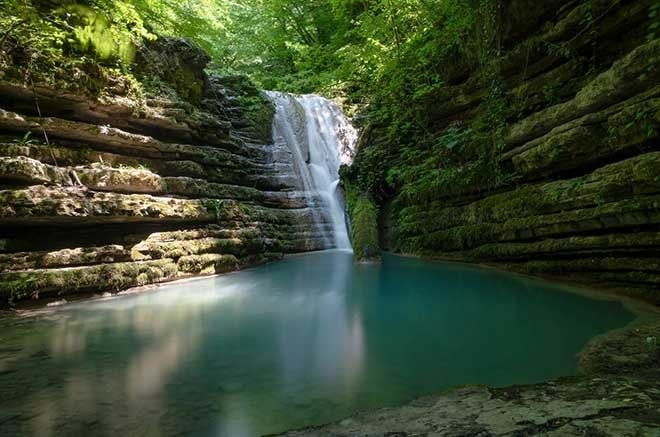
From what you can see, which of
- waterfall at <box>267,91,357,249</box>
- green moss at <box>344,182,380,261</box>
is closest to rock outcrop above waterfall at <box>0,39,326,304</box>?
waterfall at <box>267,91,357,249</box>

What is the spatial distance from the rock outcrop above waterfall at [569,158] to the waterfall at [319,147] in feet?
14.2

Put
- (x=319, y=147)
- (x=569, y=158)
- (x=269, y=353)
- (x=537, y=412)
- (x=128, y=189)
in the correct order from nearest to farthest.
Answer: (x=537, y=412)
(x=269, y=353)
(x=569, y=158)
(x=128, y=189)
(x=319, y=147)

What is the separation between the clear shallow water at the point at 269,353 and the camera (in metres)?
2.41

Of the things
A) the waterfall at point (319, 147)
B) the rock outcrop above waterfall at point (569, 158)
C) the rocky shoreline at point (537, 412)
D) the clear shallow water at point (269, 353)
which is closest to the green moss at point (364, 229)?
the rock outcrop above waterfall at point (569, 158)

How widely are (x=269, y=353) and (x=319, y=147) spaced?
40.9 ft

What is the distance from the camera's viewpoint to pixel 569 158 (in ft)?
19.0

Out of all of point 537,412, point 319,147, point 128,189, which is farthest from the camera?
point 319,147

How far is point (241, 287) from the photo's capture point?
692 cm

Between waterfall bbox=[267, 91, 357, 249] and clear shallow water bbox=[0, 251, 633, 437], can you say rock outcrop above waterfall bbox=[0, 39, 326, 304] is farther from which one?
waterfall bbox=[267, 91, 357, 249]

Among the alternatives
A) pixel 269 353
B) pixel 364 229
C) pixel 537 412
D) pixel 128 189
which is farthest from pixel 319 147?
pixel 537 412

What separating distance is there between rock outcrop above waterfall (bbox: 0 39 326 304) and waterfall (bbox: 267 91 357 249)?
5.48ft

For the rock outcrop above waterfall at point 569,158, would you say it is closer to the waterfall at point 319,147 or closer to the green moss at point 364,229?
the green moss at point 364,229

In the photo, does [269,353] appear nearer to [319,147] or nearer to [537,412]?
[537,412]

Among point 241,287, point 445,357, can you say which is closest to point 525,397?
point 445,357
